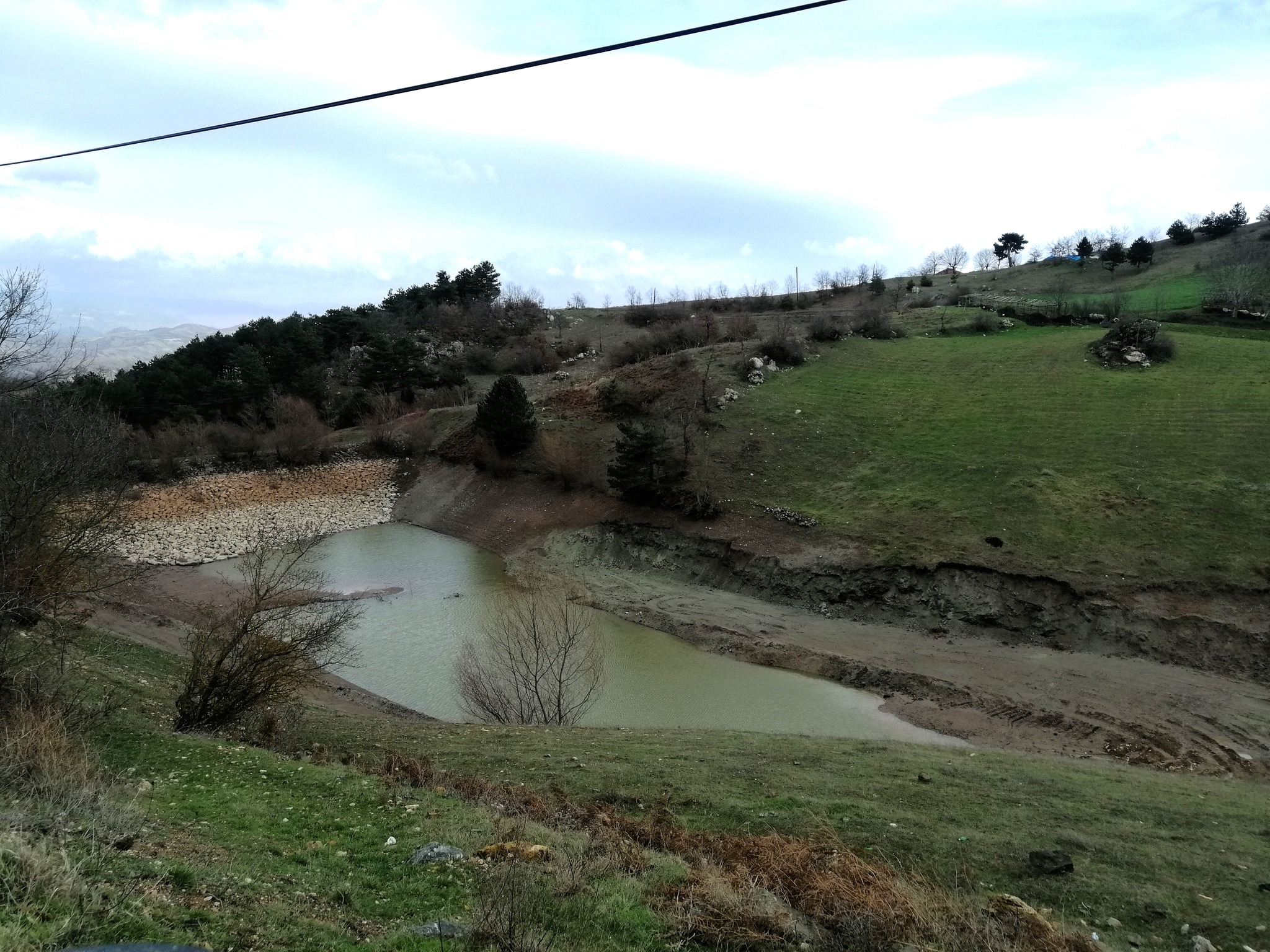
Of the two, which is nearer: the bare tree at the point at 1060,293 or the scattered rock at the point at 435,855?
the scattered rock at the point at 435,855

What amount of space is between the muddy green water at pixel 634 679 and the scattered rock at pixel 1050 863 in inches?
343

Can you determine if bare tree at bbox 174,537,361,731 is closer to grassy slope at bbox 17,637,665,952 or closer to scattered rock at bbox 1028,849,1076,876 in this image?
grassy slope at bbox 17,637,665,952

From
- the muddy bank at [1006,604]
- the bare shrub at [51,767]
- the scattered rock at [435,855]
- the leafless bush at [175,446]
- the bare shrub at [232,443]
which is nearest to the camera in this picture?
the bare shrub at [51,767]

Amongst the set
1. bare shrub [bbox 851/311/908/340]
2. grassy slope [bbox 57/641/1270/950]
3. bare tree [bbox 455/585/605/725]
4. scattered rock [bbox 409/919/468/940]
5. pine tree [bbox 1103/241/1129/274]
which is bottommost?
bare tree [bbox 455/585/605/725]

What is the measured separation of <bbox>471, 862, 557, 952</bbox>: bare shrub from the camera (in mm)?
5438

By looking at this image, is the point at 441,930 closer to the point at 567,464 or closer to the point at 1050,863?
the point at 1050,863

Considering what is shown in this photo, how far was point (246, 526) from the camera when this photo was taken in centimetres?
3803

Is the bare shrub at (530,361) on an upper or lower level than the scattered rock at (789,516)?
upper

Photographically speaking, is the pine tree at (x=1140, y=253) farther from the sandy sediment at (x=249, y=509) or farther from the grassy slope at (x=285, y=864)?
the grassy slope at (x=285, y=864)

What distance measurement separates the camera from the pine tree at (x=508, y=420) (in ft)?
136

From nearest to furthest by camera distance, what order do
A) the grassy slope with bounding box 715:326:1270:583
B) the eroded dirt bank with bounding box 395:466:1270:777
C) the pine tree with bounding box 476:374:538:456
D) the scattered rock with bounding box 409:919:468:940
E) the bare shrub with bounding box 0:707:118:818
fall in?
the scattered rock with bounding box 409:919:468:940
the bare shrub with bounding box 0:707:118:818
the eroded dirt bank with bounding box 395:466:1270:777
the grassy slope with bounding box 715:326:1270:583
the pine tree with bounding box 476:374:538:456

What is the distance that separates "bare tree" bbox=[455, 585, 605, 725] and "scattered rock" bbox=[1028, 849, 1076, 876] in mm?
10319

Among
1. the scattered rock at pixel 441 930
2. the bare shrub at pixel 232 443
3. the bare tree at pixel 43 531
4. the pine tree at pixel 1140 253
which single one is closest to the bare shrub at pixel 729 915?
the scattered rock at pixel 441 930

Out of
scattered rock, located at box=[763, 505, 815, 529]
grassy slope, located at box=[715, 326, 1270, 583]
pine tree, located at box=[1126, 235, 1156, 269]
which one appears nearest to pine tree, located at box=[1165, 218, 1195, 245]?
pine tree, located at box=[1126, 235, 1156, 269]
